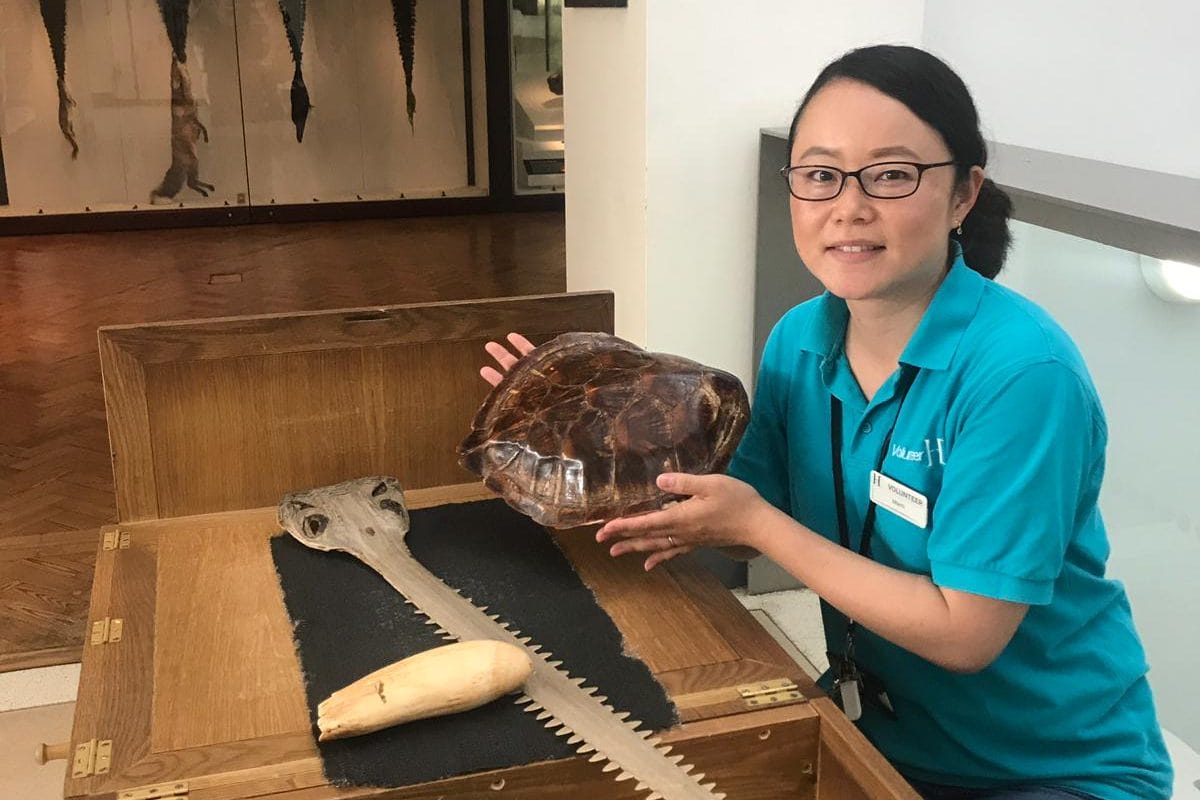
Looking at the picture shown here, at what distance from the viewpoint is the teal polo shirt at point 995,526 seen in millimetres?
989

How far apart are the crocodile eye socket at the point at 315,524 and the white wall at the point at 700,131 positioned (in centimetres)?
115

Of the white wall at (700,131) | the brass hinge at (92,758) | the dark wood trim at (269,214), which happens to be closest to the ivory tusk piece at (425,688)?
the brass hinge at (92,758)

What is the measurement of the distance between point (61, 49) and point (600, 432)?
6.36 metres

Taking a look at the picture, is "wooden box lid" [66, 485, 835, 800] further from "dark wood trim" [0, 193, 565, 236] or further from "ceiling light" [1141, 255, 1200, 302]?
"dark wood trim" [0, 193, 565, 236]

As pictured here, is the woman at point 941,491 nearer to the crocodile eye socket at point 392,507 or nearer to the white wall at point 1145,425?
the crocodile eye socket at point 392,507

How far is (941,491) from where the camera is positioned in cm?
104

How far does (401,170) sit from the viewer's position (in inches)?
275

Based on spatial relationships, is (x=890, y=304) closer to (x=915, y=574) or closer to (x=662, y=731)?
(x=915, y=574)

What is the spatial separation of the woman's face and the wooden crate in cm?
38

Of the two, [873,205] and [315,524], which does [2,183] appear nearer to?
[315,524]

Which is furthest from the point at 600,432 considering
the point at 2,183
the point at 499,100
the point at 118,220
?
the point at 2,183

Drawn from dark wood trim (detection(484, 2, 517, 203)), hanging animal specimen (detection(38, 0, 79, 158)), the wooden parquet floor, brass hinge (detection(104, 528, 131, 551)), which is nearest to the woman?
brass hinge (detection(104, 528, 131, 551))

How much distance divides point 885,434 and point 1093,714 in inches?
13.5

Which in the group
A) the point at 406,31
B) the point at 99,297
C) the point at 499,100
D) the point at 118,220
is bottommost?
the point at 99,297
